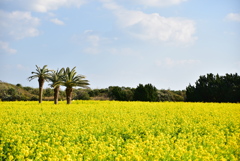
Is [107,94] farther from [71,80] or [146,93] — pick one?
[71,80]

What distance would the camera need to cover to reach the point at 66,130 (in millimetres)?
12523

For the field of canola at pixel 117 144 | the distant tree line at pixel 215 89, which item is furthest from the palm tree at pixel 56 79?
the distant tree line at pixel 215 89

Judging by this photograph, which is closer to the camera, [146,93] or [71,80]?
[71,80]

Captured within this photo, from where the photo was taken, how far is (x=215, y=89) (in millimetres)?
44531

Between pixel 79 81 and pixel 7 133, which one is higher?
pixel 79 81

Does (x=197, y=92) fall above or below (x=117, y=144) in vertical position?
above

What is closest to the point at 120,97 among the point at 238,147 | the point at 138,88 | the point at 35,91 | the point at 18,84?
the point at 138,88

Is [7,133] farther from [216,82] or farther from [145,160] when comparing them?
[216,82]

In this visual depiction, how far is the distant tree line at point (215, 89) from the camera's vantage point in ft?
141

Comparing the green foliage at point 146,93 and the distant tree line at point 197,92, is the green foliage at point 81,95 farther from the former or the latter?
the green foliage at point 146,93

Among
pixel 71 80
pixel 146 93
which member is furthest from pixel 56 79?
pixel 146 93

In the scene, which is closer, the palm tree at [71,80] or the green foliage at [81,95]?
the palm tree at [71,80]

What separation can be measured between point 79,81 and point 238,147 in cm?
2404

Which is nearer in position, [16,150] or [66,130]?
[16,150]
